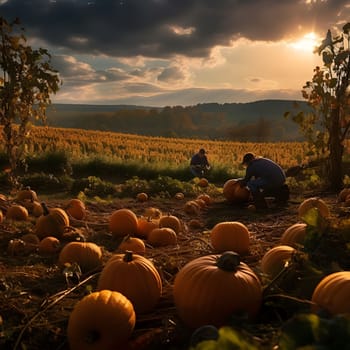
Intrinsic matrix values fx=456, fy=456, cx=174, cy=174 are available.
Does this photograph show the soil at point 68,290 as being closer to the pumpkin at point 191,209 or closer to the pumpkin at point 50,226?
the pumpkin at point 50,226

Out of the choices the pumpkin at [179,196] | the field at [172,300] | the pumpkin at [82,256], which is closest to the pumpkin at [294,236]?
the field at [172,300]

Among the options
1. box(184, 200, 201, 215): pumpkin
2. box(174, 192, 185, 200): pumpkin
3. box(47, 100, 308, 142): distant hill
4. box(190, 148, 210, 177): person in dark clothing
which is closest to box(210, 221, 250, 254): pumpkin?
box(184, 200, 201, 215): pumpkin

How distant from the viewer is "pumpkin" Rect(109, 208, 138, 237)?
17.9 ft

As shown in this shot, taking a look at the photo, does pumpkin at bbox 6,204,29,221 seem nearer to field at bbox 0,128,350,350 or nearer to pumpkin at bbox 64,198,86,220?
pumpkin at bbox 64,198,86,220

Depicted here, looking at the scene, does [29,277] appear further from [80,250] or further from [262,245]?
[262,245]

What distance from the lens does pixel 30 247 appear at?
4547 millimetres

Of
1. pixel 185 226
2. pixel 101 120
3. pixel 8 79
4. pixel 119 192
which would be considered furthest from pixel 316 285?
pixel 101 120

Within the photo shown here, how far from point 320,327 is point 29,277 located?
9.47ft

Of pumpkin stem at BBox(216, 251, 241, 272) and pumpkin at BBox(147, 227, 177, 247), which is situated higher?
pumpkin stem at BBox(216, 251, 241, 272)

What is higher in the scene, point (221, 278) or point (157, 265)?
point (221, 278)

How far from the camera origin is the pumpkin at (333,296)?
7.21 feet

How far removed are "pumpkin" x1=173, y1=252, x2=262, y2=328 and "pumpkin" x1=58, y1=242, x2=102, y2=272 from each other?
56.0 inches

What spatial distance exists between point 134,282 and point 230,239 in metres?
1.62

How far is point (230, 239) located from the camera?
14.2 ft
